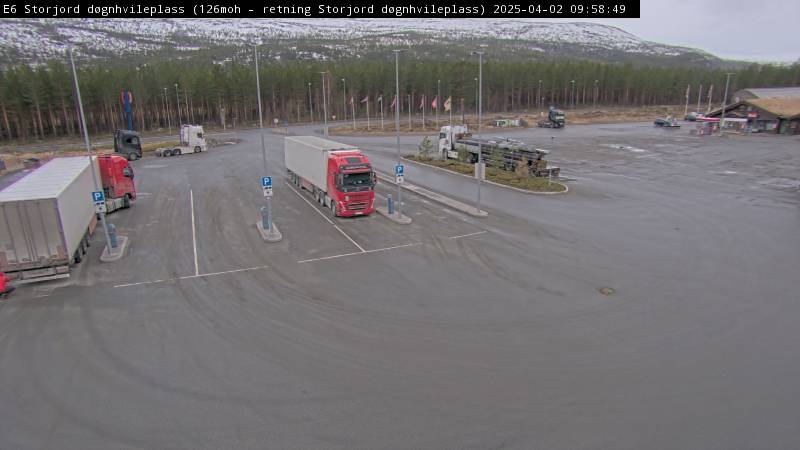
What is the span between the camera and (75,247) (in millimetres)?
18922

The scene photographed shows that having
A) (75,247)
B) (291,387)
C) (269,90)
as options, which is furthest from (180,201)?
(269,90)

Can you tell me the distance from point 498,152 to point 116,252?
95.4 ft

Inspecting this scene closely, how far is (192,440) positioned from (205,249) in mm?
13266

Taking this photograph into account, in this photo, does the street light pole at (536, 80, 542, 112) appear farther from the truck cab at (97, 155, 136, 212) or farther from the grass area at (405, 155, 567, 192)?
the truck cab at (97, 155, 136, 212)

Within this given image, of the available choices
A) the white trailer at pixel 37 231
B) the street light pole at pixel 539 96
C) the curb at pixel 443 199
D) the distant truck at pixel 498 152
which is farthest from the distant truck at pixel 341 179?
the street light pole at pixel 539 96

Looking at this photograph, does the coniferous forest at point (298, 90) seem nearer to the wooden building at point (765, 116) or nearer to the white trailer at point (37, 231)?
the wooden building at point (765, 116)

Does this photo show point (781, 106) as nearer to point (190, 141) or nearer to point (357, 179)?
point (357, 179)

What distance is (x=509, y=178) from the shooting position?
117ft

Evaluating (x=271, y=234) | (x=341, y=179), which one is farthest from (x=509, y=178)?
(x=271, y=234)

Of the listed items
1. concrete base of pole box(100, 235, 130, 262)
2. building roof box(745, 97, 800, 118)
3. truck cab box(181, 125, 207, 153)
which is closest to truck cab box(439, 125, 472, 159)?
truck cab box(181, 125, 207, 153)

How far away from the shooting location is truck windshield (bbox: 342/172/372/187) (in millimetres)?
25453

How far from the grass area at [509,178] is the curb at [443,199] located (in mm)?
Answer: 5896

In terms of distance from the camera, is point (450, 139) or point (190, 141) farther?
Answer: point (190, 141)

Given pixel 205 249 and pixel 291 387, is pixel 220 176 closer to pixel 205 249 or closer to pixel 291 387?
pixel 205 249
